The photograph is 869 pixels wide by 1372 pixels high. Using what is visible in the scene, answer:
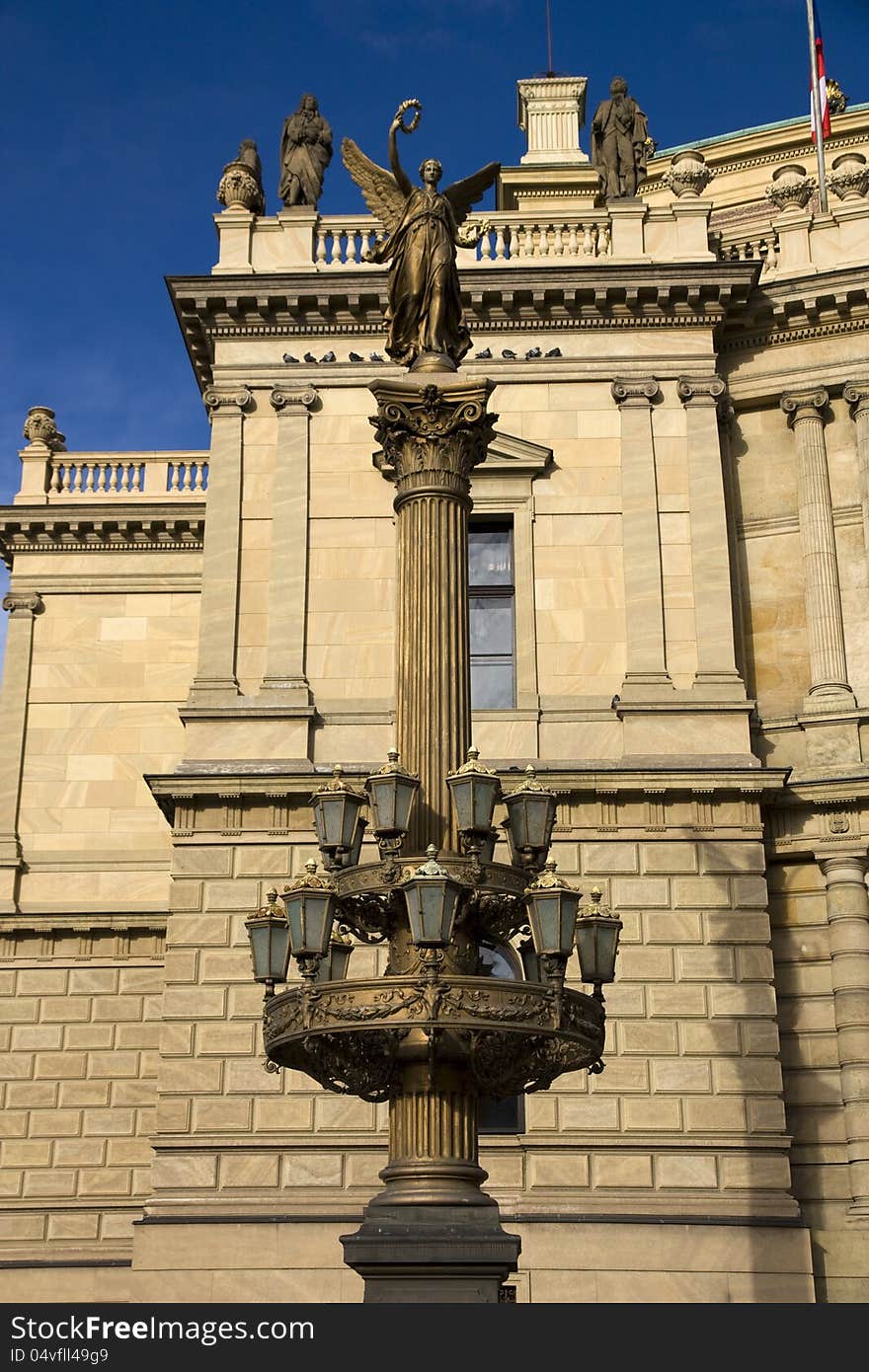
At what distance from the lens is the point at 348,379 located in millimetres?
29656

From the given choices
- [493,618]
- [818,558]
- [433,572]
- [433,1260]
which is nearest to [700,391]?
[818,558]

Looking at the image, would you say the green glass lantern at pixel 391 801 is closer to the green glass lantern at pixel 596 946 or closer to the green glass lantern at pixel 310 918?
the green glass lantern at pixel 310 918

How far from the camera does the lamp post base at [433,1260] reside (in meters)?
12.1

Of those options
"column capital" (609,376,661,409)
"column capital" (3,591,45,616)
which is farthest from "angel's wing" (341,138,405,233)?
"column capital" (3,591,45,616)

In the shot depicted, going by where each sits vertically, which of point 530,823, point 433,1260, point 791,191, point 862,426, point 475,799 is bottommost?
point 433,1260

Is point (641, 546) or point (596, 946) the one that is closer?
point (596, 946)

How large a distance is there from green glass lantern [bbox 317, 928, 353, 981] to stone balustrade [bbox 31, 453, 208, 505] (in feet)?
73.6

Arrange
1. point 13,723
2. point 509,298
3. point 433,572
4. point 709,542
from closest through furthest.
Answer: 1. point 433,572
2. point 709,542
3. point 509,298
4. point 13,723

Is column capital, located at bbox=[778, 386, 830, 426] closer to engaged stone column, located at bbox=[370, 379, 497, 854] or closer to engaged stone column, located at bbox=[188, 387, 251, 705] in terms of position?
engaged stone column, located at bbox=[188, 387, 251, 705]

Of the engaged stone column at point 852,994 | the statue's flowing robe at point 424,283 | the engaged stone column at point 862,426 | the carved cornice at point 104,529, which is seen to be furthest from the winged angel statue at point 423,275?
the carved cornice at point 104,529

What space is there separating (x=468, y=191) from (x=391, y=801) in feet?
22.6

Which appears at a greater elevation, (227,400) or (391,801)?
(227,400)

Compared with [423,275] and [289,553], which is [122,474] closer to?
[289,553]

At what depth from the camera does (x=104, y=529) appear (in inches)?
1393
